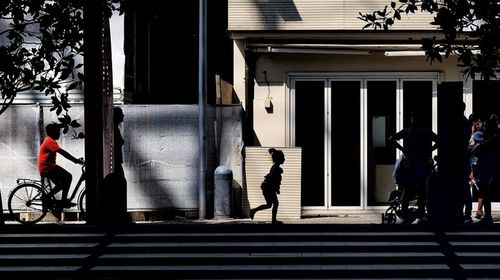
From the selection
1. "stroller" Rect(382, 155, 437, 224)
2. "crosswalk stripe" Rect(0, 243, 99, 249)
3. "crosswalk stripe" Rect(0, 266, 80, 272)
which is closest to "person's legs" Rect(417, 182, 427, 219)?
"stroller" Rect(382, 155, 437, 224)

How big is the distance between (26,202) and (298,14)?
20.1ft

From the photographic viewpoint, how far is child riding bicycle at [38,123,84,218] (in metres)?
16.1

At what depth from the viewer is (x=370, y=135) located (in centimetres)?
1894

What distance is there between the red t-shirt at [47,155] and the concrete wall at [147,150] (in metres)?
1.22

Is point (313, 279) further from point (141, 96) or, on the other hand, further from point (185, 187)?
point (141, 96)

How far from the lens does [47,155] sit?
16.3m

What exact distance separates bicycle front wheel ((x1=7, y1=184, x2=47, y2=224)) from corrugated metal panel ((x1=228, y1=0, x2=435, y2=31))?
4.73 meters

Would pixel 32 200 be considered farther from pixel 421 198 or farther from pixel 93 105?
pixel 93 105

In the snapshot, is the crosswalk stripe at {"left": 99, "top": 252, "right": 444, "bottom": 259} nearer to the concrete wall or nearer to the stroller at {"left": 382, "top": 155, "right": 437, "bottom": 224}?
the stroller at {"left": 382, "top": 155, "right": 437, "bottom": 224}

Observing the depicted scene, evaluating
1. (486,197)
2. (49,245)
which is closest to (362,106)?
(486,197)

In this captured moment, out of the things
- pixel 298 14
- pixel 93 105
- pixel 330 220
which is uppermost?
pixel 298 14

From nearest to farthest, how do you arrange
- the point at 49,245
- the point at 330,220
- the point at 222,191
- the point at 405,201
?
the point at 49,245 < the point at 405,201 < the point at 330,220 < the point at 222,191

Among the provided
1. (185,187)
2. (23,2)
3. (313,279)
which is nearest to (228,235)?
(313,279)

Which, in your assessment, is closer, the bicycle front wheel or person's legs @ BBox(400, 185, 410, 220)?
person's legs @ BBox(400, 185, 410, 220)
